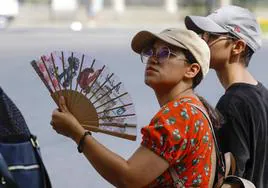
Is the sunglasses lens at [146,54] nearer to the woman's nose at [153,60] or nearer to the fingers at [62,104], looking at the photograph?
the woman's nose at [153,60]

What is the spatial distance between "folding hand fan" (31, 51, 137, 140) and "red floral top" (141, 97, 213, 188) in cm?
15

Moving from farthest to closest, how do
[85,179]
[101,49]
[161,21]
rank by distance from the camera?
[161,21] → [101,49] → [85,179]

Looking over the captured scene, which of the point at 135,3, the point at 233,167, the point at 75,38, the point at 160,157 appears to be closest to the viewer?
the point at 160,157

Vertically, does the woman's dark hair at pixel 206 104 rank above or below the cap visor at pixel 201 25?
below

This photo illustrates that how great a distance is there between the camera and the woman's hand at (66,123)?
2.66 m

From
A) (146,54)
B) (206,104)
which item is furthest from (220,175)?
(146,54)

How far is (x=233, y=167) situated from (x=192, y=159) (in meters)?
0.40

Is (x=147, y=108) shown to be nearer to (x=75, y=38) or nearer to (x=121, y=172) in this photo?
(x=121, y=172)

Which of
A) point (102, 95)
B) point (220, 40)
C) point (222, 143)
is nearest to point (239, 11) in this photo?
point (220, 40)

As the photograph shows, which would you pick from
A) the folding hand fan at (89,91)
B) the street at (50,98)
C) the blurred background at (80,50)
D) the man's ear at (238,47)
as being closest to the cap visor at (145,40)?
the folding hand fan at (89,91)

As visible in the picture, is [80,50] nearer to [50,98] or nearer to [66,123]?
[50,98]

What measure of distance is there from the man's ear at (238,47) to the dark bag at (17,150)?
1.07 metres

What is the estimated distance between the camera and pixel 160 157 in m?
2.63

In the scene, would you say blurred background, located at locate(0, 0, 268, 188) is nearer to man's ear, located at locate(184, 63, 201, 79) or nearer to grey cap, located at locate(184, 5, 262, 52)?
grey cap, located at locate(184, 5, 262, 52)
